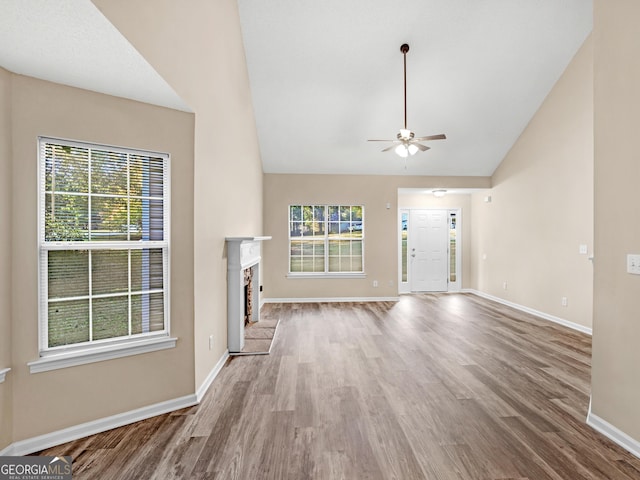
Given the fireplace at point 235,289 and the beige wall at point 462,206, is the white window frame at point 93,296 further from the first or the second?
the beige wall at point 462,206

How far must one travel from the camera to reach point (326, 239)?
6762 millimetres

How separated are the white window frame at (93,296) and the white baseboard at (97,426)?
1.41 feet

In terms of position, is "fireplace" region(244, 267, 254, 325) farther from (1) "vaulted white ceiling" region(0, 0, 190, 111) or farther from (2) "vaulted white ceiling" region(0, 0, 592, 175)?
(1) "vaulted white ceiling" region(0, 0, 190, 111)

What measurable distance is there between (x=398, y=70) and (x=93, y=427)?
5325mm

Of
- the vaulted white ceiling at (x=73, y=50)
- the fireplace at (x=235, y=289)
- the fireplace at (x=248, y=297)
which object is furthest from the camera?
the fireplace at (x=248, y=297)

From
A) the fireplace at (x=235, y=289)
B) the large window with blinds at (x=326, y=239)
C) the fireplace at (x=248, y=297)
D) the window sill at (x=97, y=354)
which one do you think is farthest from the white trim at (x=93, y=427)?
the large window with blinds at (x=326, y=239)

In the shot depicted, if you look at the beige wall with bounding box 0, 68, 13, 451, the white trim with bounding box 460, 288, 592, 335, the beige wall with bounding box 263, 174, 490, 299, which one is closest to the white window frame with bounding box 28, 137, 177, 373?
the beige wall with bounding box 0, 68, 13, 451

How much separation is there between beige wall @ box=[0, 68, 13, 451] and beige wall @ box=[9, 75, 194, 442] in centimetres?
3

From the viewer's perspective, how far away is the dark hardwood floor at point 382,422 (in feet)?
5.93

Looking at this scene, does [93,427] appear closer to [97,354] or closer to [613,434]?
[97,354]

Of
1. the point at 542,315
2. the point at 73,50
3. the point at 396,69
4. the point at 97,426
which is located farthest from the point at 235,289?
the point at 542,315

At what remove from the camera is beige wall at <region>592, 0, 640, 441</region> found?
195 centimetres

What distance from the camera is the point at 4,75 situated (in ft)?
6.06

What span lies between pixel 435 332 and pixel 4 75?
498cm
